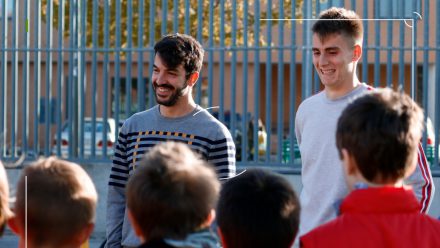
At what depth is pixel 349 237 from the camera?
295cm

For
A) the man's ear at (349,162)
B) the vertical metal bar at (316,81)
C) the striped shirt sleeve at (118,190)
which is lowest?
the striped shirt sleeve at (118,190)

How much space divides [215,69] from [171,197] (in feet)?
25.3

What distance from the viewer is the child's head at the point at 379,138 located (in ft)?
9.80

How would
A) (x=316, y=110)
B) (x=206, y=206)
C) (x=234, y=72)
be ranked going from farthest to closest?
(x=234, y=72) < (x=316, y=110) < (x=206, y=206)

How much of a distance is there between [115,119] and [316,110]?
5965 mm

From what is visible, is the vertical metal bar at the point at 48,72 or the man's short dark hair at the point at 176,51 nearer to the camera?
the man's short dark hair at the point at 176,51

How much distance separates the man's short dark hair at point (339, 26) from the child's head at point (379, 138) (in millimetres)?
1314

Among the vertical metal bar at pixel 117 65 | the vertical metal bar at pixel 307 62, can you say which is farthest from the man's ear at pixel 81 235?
the vertical metal bar at pixel 117 65

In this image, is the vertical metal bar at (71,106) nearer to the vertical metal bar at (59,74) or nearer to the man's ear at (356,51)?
the vertical metal bar at (59,74)

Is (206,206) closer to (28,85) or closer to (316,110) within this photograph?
(316,110)

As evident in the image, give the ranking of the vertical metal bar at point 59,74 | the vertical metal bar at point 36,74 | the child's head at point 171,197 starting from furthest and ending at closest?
the vertical metal bar at point 36,74
the vertical metal bar at point 59,74
the child's head at point 171,197

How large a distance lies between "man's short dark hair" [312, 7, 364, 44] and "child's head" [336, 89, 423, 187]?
1.31m

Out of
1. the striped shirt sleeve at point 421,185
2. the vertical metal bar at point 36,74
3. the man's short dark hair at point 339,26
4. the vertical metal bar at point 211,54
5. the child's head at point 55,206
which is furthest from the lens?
the vertical metal bar at point 36,74

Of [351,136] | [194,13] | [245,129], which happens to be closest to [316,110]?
[351,136]
